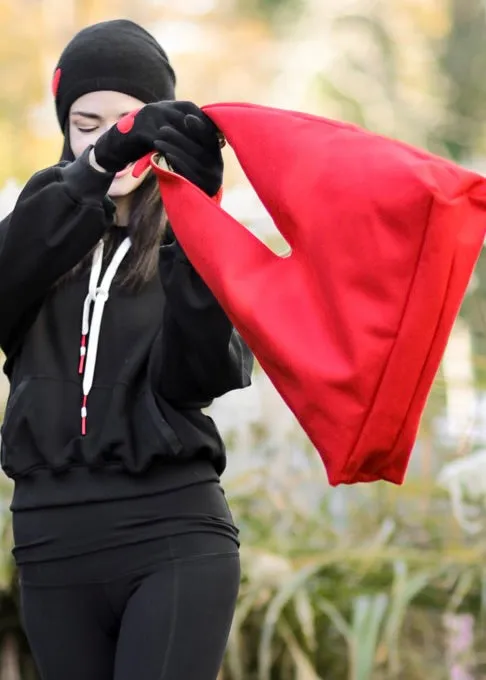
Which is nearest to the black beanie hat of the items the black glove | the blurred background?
the black glove

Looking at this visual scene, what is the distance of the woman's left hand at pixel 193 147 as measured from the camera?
1865 mm

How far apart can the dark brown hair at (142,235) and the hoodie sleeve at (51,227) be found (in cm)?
13

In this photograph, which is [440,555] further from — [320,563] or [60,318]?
[60,318]

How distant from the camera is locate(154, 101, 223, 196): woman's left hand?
187 centimetres

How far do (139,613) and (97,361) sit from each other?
0.40 meters

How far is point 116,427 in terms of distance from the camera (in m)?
1.97

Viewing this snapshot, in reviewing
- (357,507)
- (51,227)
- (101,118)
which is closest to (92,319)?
(51,227)

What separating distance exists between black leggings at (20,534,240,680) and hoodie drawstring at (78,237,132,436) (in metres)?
0.23

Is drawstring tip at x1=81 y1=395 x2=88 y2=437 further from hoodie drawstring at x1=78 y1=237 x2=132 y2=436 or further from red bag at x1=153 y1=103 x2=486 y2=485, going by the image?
red bag at x1=153 y1=103 x2=486 y2=485

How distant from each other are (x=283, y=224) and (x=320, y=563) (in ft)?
6.47

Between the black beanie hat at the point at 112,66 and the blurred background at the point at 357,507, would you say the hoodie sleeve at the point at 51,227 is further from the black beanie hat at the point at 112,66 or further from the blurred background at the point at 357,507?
the blurred background at the point at 357,507

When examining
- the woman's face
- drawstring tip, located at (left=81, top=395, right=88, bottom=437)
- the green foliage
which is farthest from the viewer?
the green foliage

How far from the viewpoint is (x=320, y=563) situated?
11.9 feet

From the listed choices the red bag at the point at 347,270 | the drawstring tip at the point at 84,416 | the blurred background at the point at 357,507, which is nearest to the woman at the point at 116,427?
the drawstring tip at the point at 84,416
